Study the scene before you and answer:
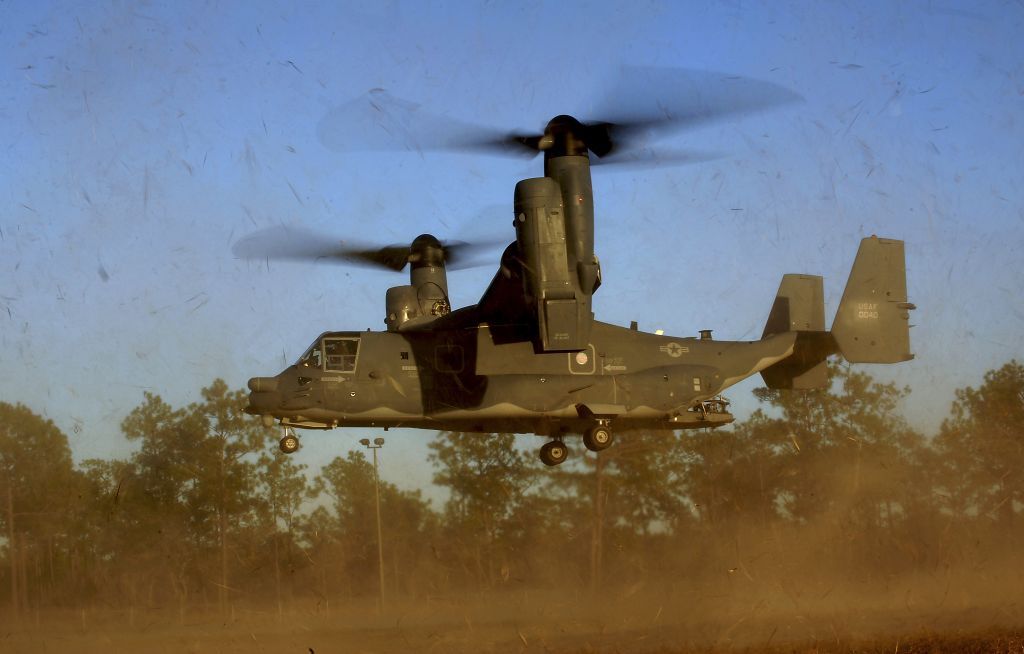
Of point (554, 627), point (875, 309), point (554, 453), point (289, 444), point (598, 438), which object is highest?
point (875, 309)

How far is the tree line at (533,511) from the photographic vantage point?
845 inches

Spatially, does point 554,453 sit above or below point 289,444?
below

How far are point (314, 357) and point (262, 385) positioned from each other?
997 mm

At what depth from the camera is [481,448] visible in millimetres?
23344

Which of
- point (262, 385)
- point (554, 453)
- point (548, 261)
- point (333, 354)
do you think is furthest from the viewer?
point (554, 453)

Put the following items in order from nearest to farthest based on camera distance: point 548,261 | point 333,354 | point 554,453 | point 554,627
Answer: point 548,261 < point 333,354 < point 554,453 < point 554,627

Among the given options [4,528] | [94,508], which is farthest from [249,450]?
[4,528]

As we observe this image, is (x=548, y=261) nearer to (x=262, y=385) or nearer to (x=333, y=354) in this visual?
(x=333, y=354)

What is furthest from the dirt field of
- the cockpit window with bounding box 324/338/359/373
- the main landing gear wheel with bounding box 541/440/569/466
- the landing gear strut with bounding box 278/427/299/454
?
the cockpit window with bounding box 324/338/359/373

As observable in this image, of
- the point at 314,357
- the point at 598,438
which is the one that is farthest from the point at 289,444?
the point at 598,438

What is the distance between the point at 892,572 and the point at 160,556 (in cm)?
1428

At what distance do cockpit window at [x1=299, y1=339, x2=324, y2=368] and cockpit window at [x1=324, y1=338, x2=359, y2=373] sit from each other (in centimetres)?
12

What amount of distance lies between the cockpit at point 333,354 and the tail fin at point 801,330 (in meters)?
7.38

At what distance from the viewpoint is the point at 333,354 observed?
18.6 meters
